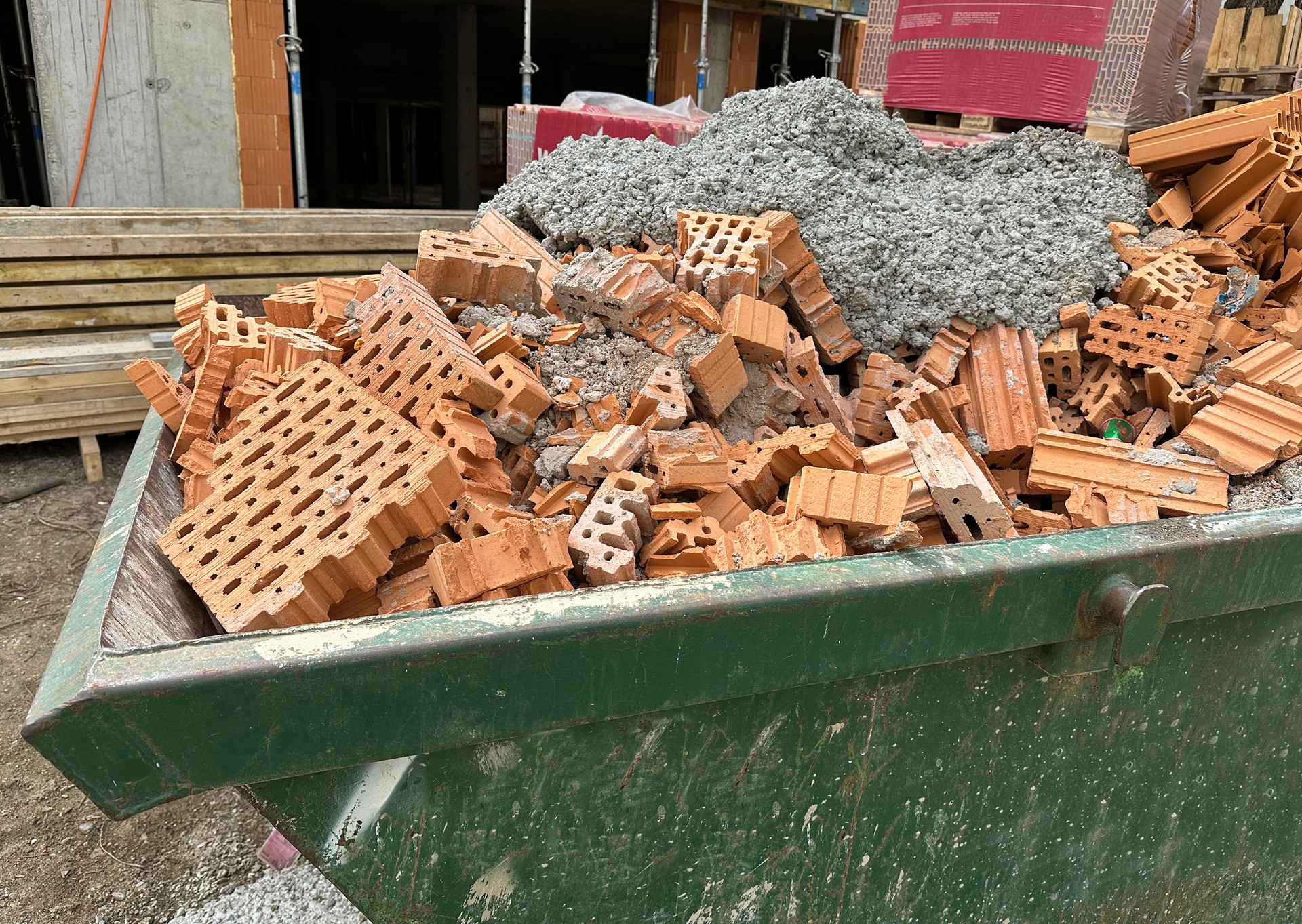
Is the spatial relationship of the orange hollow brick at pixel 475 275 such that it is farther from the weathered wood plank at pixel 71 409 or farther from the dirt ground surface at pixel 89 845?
the weathered wood plank at pixel 71 409

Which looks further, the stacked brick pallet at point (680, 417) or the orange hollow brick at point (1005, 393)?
the orange hollow brick at point (1005, 393)

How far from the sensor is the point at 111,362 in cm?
571

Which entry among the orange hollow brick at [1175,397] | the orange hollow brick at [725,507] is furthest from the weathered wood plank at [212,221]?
the orange hollow brick at [1175,397]

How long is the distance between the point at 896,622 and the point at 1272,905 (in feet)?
6.00

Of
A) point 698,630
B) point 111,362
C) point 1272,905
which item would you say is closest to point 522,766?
point 698,630

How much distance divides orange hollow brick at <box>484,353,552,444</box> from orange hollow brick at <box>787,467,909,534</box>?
78 centimetres

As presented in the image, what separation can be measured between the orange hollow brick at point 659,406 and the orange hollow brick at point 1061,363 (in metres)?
1.44

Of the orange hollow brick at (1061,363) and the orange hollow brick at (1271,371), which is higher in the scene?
the orange hollow brick at (1271,371)

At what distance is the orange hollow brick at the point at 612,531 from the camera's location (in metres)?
1.82

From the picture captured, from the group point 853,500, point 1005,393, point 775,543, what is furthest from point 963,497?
point 1005,393

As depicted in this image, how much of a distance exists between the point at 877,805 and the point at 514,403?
1.29 meters

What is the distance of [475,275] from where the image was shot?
2719 mm

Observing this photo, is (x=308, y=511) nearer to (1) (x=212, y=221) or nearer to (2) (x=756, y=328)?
(2) (x=756, y=328)

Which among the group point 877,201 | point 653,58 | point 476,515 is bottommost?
point 476,515
